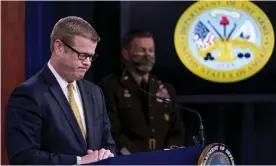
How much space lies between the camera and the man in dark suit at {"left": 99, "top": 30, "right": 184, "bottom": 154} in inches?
128

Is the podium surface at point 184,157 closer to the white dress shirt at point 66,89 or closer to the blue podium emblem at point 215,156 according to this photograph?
the blue podium emblem at point 215,156

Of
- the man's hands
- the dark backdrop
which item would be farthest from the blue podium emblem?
the dark backdrop

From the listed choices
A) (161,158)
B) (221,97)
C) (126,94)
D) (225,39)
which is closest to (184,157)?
(161,158)

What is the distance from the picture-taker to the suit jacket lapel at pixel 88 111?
6.52 feet

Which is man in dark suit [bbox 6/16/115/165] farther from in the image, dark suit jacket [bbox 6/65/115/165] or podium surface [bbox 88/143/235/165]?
podium surface [bbox 88/143/235/165]

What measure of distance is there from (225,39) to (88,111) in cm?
223

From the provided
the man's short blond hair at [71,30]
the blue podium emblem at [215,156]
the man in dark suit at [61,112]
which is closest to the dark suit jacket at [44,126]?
the man in dark suit at [61,112]

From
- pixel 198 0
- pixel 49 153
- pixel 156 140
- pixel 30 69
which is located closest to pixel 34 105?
pixel 49 153

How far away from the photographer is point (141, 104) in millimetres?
3295

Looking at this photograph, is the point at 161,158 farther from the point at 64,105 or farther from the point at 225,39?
the point at 225,39

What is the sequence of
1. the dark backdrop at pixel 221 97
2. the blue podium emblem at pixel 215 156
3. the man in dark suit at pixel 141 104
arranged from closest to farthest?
the blue podium emblem at pixel 215 156 → the man in dark suit at pixel 141 104 → the dark backdrop at pixel 221 97

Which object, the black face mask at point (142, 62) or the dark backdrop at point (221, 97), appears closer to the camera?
the black face mask at point (142, 62)

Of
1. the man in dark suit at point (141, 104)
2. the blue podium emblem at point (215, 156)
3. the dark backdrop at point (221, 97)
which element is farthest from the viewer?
the dark backdrop at point (221, 97)

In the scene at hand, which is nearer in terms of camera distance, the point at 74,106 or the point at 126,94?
the point at 74,106
